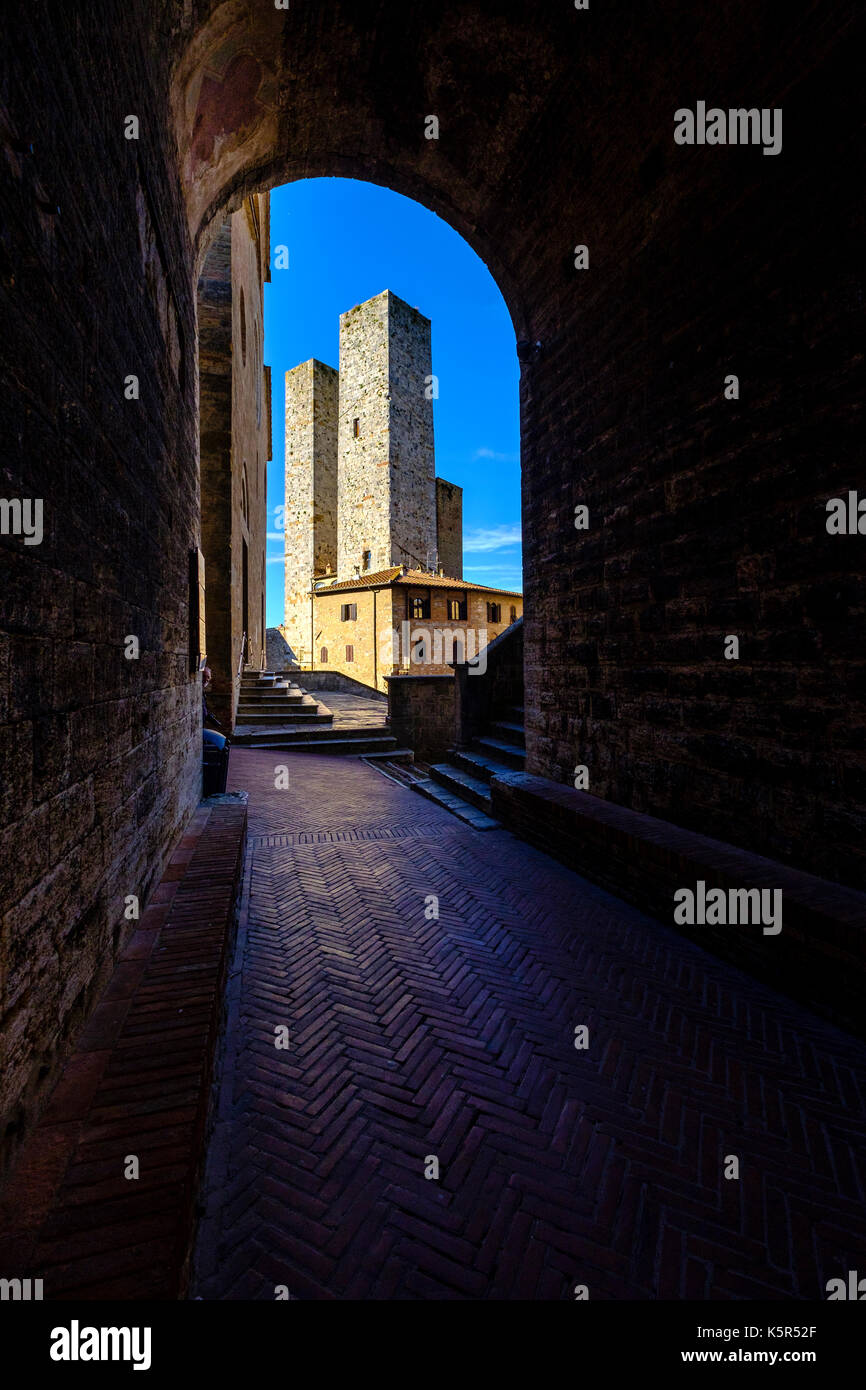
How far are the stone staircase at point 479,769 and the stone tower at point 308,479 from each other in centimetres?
2259

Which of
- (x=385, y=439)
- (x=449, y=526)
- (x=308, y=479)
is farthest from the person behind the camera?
(x=449, y=526)

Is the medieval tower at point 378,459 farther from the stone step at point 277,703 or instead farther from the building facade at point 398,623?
the stone step at point 277,703

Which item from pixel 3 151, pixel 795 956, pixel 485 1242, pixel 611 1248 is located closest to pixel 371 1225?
pixel 485 1242

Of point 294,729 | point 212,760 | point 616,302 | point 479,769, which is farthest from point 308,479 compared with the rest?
point 616,302

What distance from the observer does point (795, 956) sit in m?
2.90

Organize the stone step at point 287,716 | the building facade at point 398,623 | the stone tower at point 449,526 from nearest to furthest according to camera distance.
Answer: the stone step at point 287,716, the building facade at point 398,623, the stone tower at point 449,526

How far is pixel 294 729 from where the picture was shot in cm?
1160

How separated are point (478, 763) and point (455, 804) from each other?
0.88 meters

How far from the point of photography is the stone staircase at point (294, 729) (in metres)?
10.9

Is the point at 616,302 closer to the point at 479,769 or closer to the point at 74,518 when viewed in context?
the point at 74,518

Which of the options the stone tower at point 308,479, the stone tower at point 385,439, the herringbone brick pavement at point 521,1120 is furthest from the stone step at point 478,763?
the stone tower at point 308,479

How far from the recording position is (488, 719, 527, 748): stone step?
775 centimetres

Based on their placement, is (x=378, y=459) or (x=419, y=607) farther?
(x=378, y=459)

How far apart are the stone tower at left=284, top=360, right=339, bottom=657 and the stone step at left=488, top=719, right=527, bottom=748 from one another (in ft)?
74.1
